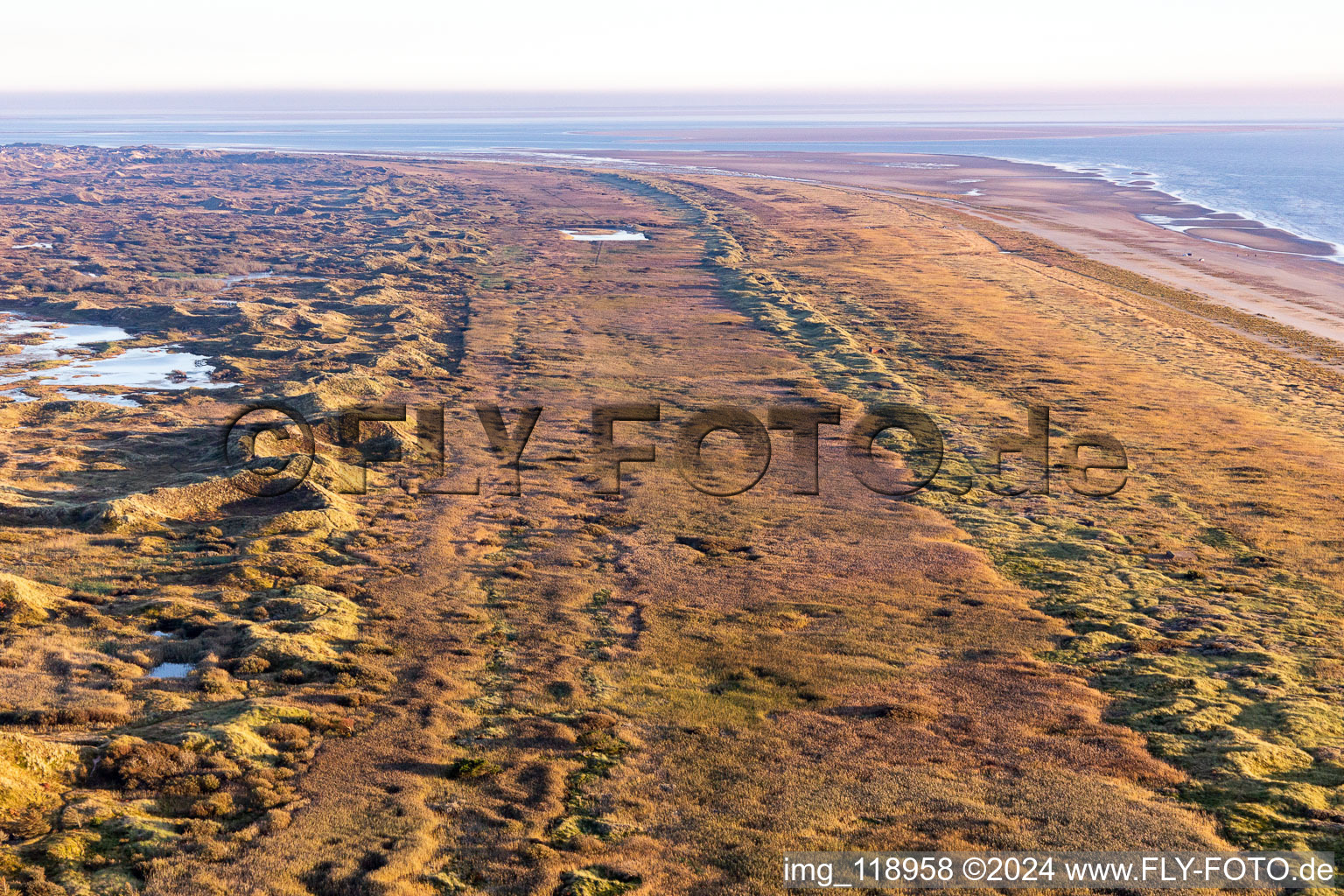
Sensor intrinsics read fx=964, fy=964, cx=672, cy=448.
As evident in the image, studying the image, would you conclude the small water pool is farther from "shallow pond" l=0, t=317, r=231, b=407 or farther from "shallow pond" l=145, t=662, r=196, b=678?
"shallow pond" l=145, t=662, r=196, b=678

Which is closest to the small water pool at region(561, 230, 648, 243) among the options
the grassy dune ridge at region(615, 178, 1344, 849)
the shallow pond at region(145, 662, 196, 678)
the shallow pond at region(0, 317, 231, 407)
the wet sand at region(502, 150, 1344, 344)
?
the grassy dune ridge at region(615, 178, 1344, 849)

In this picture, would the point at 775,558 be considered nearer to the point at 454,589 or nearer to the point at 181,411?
the point at 454,589

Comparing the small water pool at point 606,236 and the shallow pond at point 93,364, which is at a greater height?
the small water pool at point 606,236

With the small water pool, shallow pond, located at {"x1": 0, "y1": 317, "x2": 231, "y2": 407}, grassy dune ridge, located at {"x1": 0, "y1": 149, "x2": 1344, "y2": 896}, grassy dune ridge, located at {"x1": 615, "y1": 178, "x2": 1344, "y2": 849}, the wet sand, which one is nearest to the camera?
grassy dune ridge, located at {"x1": 0, "y1": 149, "x2": 1344, "y2": 896}

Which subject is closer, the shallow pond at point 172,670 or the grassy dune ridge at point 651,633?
the grassy dune ridge at point 651,633

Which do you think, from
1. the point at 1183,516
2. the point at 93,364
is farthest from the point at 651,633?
the point at 93,364

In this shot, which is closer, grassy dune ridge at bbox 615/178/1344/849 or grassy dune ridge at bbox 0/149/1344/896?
grassy dune ridge at bbox 0/149/1344/896

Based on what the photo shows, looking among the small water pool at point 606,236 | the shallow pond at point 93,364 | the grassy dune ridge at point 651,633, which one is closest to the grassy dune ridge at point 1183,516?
the grassy dune ridge at point 651,633

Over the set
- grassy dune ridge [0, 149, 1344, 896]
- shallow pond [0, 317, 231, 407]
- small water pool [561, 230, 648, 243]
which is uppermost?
small water pool [561, 230, 648, 243]

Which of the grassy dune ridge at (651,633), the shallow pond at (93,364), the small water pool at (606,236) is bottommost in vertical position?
the grassy dune ridge at (651,633)

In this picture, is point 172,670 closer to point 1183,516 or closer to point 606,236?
point 1183,516

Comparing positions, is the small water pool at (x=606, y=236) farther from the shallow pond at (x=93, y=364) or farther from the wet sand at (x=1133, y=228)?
the shallow pond at (x=93, y=364)
